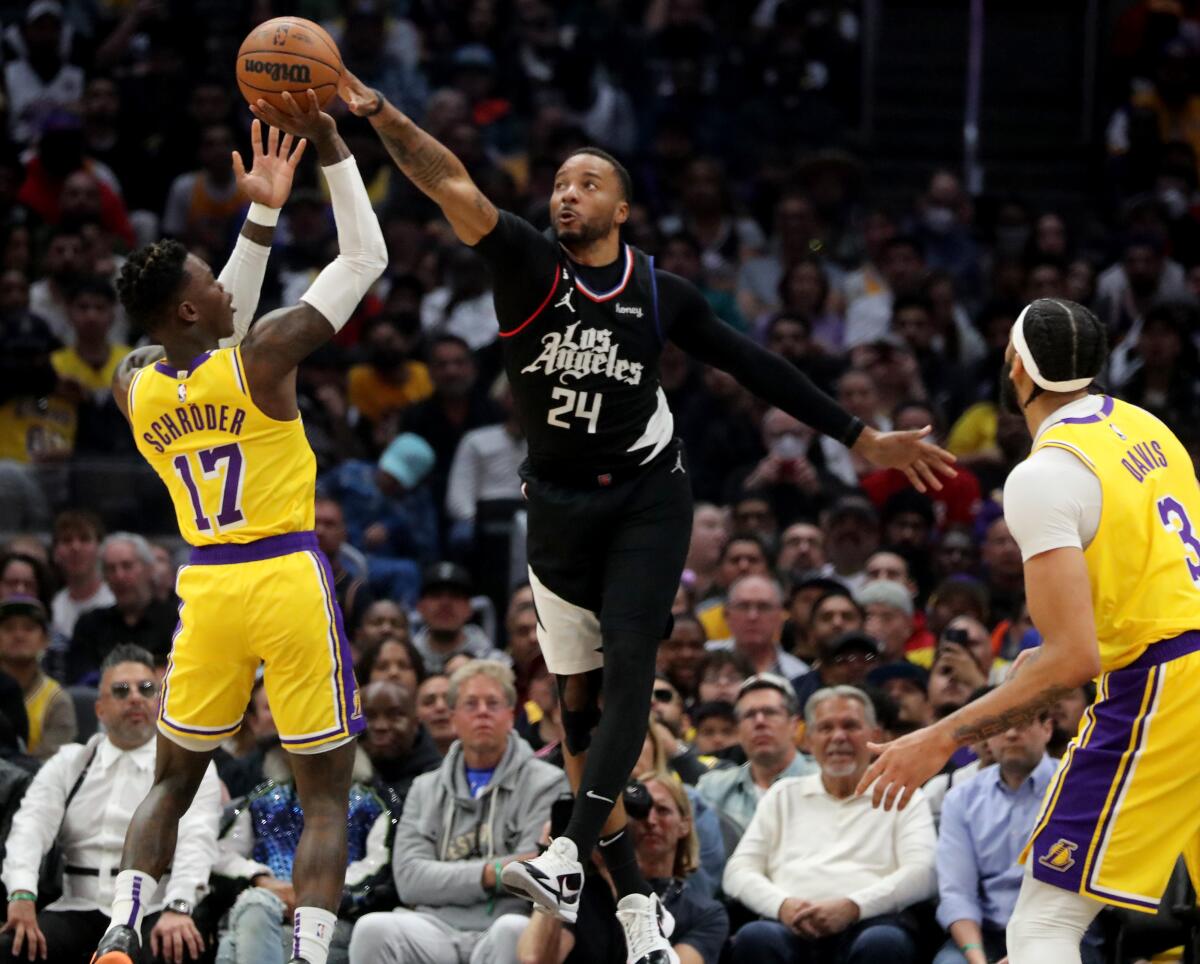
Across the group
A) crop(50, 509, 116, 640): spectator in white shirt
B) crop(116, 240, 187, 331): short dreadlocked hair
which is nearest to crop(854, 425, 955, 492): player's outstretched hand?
crop(116, 240, 187, 331): short dreadlocked hair

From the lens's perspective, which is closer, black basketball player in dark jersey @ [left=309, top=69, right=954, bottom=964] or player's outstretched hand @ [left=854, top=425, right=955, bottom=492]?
black basketball player in dark jersey @ [left=309, top=69, right=954, bottom=964]

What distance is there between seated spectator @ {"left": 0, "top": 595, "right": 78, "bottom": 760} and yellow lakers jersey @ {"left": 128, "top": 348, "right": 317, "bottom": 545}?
151 inches

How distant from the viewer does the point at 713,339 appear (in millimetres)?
7008

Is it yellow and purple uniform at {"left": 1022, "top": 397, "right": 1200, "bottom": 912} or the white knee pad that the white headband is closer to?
yellow and purple uniform at {"left": 1022, "top": 397, "right": 1200, "bottom": 912}

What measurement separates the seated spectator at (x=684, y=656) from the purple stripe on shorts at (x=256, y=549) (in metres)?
4.19

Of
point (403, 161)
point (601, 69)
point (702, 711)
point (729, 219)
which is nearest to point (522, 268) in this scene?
point (403, 161)

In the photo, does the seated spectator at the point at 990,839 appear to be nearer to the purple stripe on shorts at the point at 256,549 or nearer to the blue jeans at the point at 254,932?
the blue jeans at the point at 254,932

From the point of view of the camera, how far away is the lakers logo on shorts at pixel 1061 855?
5664 mm

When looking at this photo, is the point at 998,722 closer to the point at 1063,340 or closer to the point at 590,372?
the point at 1063,340

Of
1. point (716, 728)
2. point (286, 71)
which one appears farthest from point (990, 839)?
point (286, 71)

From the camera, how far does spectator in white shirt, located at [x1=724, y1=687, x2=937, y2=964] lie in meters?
8.41

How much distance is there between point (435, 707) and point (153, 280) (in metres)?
3.85

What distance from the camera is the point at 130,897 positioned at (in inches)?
261

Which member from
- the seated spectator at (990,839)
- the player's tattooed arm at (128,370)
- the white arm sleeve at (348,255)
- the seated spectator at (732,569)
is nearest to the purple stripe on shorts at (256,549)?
the player's tattooed arm at (128,370)
